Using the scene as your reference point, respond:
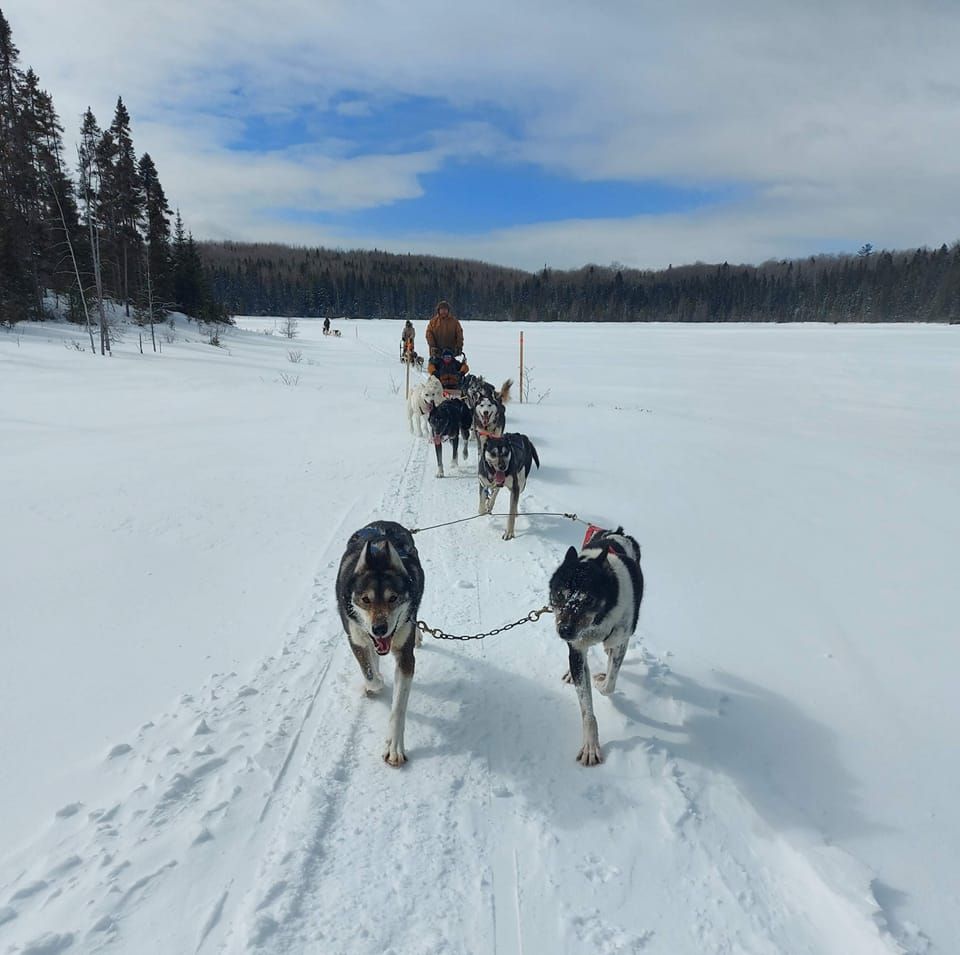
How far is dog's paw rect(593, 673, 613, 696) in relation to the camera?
3512 mm

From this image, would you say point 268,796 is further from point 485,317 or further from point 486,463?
point 485,317

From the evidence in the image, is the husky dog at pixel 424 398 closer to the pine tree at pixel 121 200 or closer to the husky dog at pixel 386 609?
the husky dog at pixel 386 609

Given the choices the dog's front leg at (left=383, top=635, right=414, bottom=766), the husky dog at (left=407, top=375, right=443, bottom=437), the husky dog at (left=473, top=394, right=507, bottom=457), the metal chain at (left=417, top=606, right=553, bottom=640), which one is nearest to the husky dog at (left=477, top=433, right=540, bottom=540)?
the husky dog at (left=473, top=394, right=507, bottom=457)

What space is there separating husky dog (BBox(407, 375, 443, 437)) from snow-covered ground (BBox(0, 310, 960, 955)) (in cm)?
242

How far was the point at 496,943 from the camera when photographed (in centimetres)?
213

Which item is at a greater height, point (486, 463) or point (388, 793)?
point (486, 463)

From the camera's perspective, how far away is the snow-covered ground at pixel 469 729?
87.4 inches


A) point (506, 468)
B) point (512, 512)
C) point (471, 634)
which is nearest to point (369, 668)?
point (471, 634)

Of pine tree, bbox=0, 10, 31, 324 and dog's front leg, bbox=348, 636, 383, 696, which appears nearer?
dog's front leg, bbox=348, 636, 383, 696

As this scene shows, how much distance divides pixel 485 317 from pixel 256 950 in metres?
97.3

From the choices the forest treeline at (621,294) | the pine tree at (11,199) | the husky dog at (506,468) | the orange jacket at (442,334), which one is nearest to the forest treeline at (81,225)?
the pine tree at (11,199)

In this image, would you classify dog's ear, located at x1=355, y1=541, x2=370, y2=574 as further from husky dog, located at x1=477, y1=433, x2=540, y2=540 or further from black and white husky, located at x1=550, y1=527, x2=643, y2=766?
husky dog, located at x1=477, y1=433, x2=540, y2=540

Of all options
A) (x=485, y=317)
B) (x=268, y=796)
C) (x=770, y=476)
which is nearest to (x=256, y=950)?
(x=268, y=796)

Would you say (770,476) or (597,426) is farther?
(597,426)
